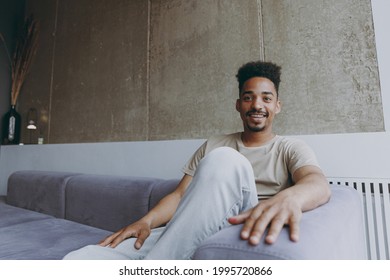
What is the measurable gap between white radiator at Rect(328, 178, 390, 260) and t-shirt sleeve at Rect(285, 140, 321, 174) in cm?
48

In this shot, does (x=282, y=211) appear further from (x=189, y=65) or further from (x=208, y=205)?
(x=189, y=65)

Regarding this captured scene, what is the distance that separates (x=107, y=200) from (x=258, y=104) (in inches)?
44.9

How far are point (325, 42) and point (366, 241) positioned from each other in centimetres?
115

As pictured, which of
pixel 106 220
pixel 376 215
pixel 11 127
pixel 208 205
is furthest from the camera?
pixel 11 127

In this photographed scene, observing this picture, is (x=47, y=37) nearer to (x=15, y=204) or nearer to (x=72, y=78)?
(x=72, y=78)

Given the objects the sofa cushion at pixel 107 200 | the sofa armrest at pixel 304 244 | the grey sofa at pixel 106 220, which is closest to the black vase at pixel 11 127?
the grey sofa at pixel 106 220

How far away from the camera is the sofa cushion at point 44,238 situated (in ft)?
3.99

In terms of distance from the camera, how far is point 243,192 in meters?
0.82

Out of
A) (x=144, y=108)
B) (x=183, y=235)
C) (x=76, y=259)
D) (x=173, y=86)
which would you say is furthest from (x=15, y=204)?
(x=183, y=235)

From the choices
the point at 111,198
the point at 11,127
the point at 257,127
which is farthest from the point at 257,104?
the point at 11,127

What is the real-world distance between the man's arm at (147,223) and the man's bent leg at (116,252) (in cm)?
2

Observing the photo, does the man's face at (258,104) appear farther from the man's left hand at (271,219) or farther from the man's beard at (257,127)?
the man's left hand at (271,219)

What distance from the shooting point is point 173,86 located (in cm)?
217

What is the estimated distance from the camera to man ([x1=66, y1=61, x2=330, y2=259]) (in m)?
0.70
